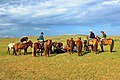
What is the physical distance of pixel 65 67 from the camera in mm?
22719

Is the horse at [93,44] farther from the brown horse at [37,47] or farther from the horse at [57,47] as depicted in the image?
the brown horse at [37,47]

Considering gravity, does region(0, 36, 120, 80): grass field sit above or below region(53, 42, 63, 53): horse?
below

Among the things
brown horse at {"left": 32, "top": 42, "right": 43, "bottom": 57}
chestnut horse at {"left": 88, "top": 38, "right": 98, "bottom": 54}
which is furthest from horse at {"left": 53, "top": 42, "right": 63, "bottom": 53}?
chestnut horse at {"left": 88, "top": 38, "right": 98, "bottom": 54}

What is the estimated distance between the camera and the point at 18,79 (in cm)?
2002

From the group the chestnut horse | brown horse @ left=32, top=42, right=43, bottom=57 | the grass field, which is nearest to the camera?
the grass field

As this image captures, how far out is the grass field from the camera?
20.1 metres

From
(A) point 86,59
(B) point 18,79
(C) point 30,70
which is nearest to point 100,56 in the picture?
(A) point 86,59

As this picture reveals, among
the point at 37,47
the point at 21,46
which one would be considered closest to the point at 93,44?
the point at 37,47

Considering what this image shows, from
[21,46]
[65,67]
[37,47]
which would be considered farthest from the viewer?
[21,46]

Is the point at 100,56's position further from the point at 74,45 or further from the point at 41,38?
the point at 41,38

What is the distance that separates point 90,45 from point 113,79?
9578mm

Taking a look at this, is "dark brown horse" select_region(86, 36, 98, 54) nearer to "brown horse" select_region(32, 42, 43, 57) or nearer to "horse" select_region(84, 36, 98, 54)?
"horse" select_region(84, 36, 98, 54)

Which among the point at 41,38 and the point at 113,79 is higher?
the point at 41,38

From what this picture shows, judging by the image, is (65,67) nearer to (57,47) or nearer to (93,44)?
(93,44)
